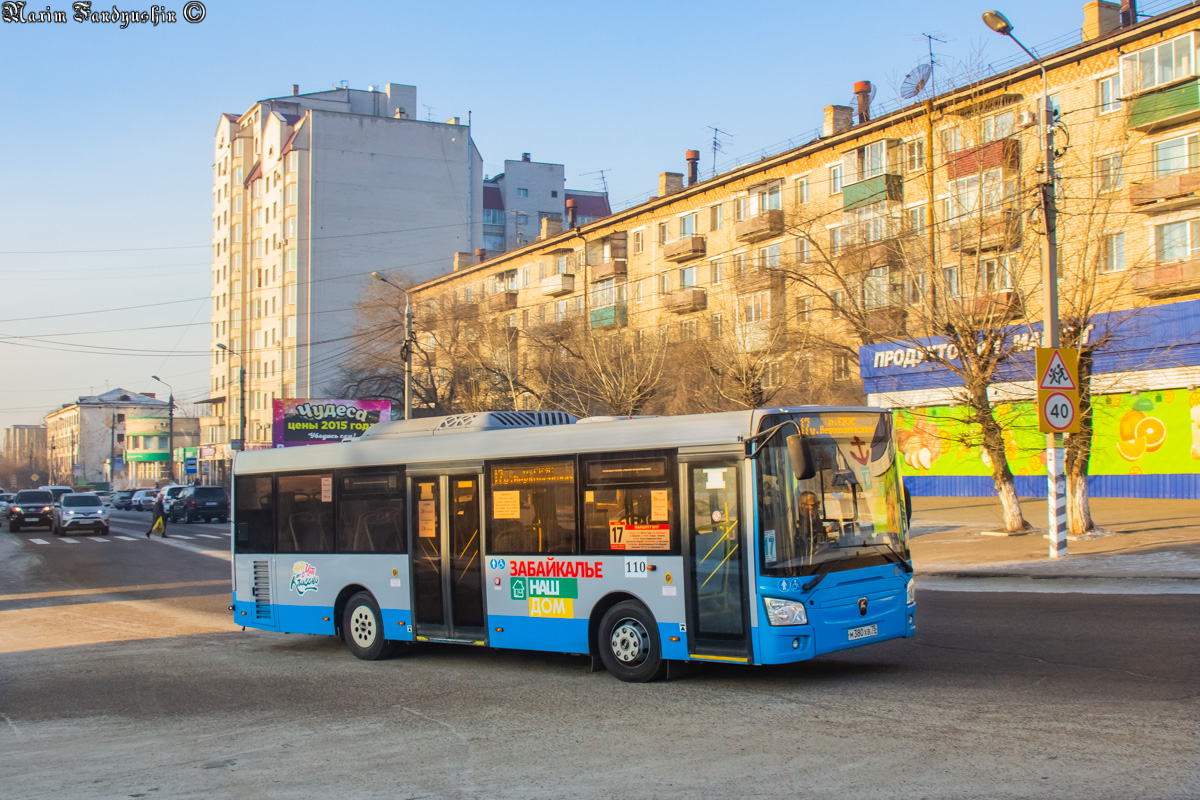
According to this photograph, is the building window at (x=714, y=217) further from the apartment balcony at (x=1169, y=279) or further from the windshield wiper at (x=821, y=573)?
the windshield wiper at (x=821, y=573)

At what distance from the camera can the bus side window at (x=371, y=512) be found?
39.3 feet

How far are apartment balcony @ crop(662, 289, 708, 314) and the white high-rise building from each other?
3151cm

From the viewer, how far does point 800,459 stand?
862 centimetres

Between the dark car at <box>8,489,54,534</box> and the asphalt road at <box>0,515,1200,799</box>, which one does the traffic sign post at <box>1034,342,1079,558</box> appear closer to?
the asphalt road at <box>0,515,1200,799</box>

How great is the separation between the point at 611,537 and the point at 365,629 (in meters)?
3.66

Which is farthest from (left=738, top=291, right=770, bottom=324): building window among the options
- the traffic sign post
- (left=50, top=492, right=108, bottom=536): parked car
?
(left=50, top=492, right=108, bottom=536): parked car

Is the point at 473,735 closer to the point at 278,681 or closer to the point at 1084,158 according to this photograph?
the point at 278,681

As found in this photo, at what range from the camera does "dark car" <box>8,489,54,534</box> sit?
4703cm

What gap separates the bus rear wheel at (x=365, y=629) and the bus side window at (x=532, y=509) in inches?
74.6

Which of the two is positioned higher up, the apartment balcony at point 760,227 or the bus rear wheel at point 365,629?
the apartment balcony at point 760,227

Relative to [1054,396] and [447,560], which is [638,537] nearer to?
[447,560]

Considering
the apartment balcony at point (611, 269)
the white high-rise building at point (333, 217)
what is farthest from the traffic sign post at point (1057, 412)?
the white high-rise building at point (333, 217)

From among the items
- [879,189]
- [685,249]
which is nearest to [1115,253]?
[879,189]

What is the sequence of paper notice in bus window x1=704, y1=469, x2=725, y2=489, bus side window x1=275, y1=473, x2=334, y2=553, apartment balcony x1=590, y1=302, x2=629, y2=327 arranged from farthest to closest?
apartment balcony x1=590, y1=302, x2=629, y2=327 → bus side window x1=275, y1=473, x2=334, y2=553 → paper notice in bus window x1=704, y1=469, x2=725, y2=489
